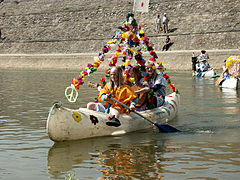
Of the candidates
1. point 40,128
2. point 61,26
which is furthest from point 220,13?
point 40,128

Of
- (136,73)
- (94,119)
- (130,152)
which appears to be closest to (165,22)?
(136,73)

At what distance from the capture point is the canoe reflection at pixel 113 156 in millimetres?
6961

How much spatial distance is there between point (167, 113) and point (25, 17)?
47426 millimetres

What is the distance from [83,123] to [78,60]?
32593mm

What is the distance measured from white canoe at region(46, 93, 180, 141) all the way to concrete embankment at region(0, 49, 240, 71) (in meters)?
23.7

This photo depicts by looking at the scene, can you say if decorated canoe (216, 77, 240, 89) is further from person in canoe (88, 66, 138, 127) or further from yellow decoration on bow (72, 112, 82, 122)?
yellow decoration on bow (72, 112, 82, 122)

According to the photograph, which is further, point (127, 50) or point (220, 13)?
point (220, 13)

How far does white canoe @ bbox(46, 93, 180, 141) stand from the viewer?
898 centimetres

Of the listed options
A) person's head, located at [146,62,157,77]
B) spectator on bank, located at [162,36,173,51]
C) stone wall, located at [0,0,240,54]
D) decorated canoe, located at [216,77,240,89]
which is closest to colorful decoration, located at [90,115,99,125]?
person's head, located at [146,62,157,77]

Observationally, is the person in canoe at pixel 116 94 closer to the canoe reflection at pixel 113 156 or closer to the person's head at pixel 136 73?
the canoe reflection at pixel 113 156

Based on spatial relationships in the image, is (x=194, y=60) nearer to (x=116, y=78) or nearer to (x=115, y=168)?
(x=116, y=78)

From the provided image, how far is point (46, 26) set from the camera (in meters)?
53.1

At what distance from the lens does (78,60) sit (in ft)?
137

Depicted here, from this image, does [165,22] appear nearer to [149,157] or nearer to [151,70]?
[151,70]
